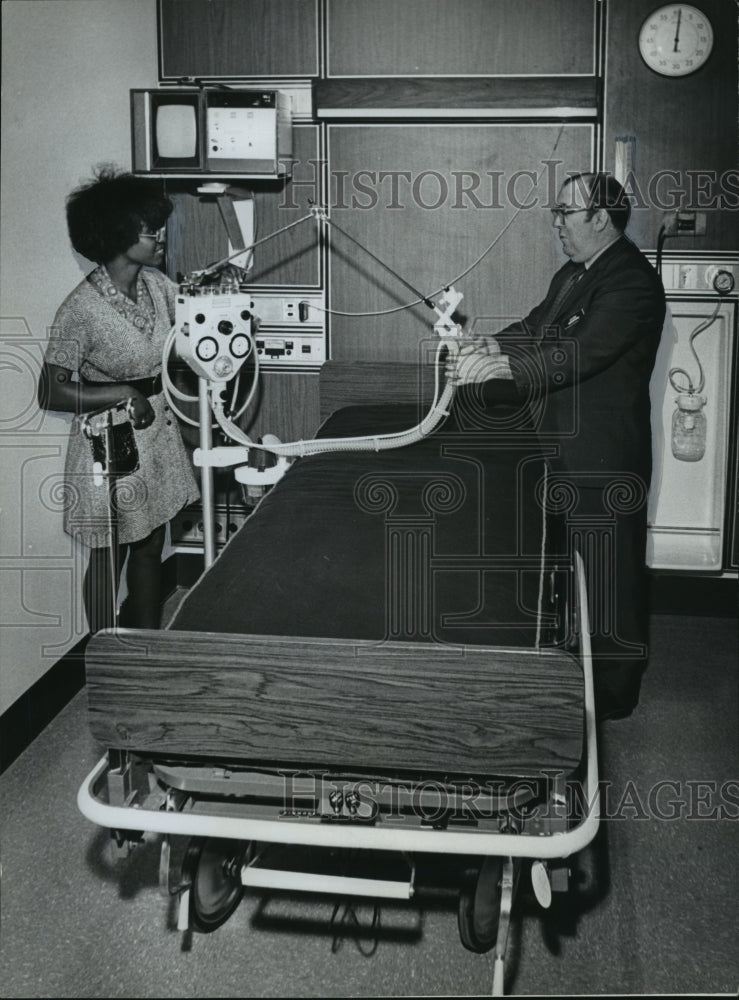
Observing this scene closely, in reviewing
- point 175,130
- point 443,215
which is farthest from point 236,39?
point 443,215

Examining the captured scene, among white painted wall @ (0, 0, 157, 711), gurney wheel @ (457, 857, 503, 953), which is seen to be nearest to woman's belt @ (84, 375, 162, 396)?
white painted wall @ (0, 0, 157, 711)

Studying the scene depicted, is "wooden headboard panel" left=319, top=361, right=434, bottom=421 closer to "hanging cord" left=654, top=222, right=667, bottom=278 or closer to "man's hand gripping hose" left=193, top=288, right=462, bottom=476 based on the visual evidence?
"man's hand gripping hose" left=193, top=288, right=462, bottom=476

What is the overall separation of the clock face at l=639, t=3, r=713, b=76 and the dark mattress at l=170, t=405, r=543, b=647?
1.42m

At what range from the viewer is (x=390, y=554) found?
82.7 inches

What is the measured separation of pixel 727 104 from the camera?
349cm

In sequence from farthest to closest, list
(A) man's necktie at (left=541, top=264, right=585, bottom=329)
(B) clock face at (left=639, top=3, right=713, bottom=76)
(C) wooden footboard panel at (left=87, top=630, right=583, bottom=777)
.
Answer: (B) clock face at (left=639, top=3, right=713, bottom=76), (A) man's necktie at (left=541, top=264, right=585, bottom=329), (C) wooden footboard panel at (left=87, top=630, right=583, bottom=777)

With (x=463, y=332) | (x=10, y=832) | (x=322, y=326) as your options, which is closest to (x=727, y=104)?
(x=463, y=332)

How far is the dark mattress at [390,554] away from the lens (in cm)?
186

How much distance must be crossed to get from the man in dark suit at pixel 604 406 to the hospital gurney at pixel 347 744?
127cm

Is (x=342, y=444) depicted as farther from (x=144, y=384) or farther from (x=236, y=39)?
(x=236, y=39)

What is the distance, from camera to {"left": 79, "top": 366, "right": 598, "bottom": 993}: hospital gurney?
5.22ft

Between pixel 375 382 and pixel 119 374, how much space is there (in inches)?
35.8

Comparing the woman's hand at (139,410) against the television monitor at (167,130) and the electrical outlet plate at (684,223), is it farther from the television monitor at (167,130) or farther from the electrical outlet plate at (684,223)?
the electrical outlet plate at (684,223)

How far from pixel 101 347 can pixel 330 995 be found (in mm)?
1624
